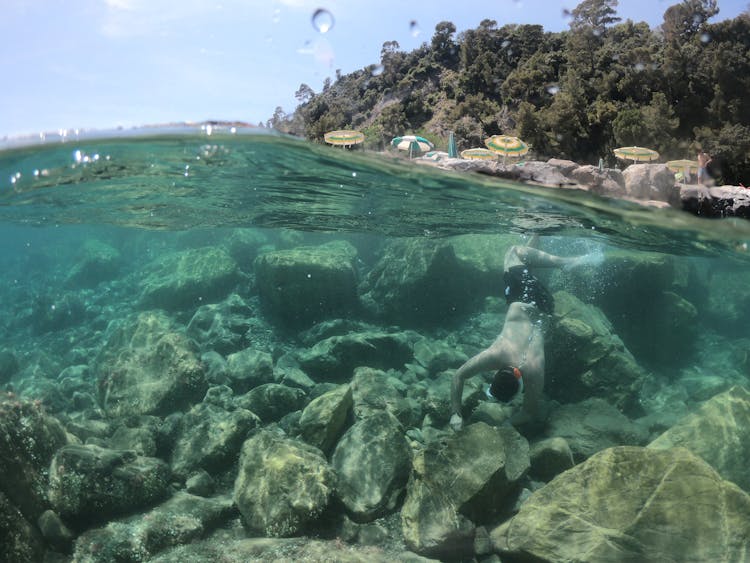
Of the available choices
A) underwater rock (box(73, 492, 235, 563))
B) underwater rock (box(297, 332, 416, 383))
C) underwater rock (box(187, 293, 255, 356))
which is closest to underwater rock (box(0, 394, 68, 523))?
underwater rock (box(73, 492, 235, 563))

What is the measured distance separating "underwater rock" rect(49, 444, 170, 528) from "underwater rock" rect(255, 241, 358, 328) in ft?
24.3

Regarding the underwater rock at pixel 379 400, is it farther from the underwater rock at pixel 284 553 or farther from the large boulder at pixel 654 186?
the large boulder at pixel 654 186

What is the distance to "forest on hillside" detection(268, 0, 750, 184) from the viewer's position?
47.0ft

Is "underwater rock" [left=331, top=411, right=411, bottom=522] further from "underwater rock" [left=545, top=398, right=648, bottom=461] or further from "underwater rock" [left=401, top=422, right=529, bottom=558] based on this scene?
"underwater rock" [left=545, top=398, right=648, bottom=461]

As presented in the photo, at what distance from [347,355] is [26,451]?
609cm

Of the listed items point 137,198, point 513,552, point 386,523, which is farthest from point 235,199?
point 513,552

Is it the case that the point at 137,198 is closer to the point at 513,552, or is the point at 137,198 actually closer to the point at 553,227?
the point at 553,227

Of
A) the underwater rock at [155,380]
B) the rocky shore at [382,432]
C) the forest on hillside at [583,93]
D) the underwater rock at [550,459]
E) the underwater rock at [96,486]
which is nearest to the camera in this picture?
the rocky shore at [382,432]

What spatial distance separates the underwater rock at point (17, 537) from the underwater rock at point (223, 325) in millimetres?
6668

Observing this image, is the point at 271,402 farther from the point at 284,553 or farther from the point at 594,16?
the point at 594,16

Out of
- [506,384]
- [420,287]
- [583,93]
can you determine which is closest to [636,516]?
[506,384]

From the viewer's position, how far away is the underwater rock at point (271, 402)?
8.36 metres

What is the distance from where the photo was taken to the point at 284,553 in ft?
16.7

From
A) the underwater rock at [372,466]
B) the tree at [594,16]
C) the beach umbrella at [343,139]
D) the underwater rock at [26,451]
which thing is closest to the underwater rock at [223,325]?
the underwater rock at [26,451]
